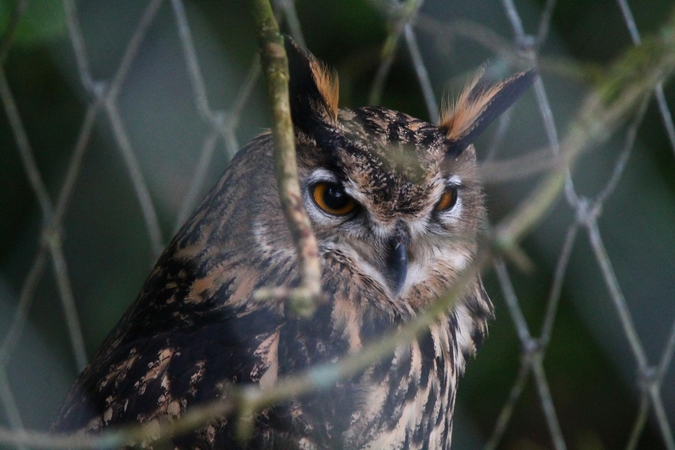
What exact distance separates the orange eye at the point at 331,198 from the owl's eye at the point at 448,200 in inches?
5.7

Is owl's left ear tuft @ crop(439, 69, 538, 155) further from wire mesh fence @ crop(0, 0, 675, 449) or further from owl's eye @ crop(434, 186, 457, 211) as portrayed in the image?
wire mesh fence @ crop(0, 0, 675, 449)

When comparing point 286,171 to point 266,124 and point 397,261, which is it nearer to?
point 397,261

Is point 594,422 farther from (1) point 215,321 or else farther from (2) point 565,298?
(1) point 215,321

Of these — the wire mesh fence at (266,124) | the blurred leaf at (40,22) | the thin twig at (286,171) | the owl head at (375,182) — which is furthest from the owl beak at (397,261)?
the blurred leaf at (40,22)

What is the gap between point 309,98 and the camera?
108cm

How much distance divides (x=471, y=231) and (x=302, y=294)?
76 centimetres

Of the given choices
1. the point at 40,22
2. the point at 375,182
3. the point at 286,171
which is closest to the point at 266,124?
the point at 40,22

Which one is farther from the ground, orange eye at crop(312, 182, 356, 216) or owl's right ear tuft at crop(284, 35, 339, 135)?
owl's right ear tuft at crop(284, 35, 339, 135)

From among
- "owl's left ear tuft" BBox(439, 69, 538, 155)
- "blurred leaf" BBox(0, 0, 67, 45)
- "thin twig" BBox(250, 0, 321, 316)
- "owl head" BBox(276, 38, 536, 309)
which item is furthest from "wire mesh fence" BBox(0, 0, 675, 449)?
"thin twig" BBox(250, 0, 321, 316)

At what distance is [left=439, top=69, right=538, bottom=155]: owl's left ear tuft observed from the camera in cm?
118

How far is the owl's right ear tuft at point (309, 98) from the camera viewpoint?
1073mm

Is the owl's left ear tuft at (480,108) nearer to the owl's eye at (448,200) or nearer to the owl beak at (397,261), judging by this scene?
the owl's eye at (448,200)

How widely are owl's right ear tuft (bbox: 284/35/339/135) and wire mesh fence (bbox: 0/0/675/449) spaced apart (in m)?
0.63

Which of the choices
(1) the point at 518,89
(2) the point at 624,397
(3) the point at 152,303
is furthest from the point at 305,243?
(2) the point at 624,397
